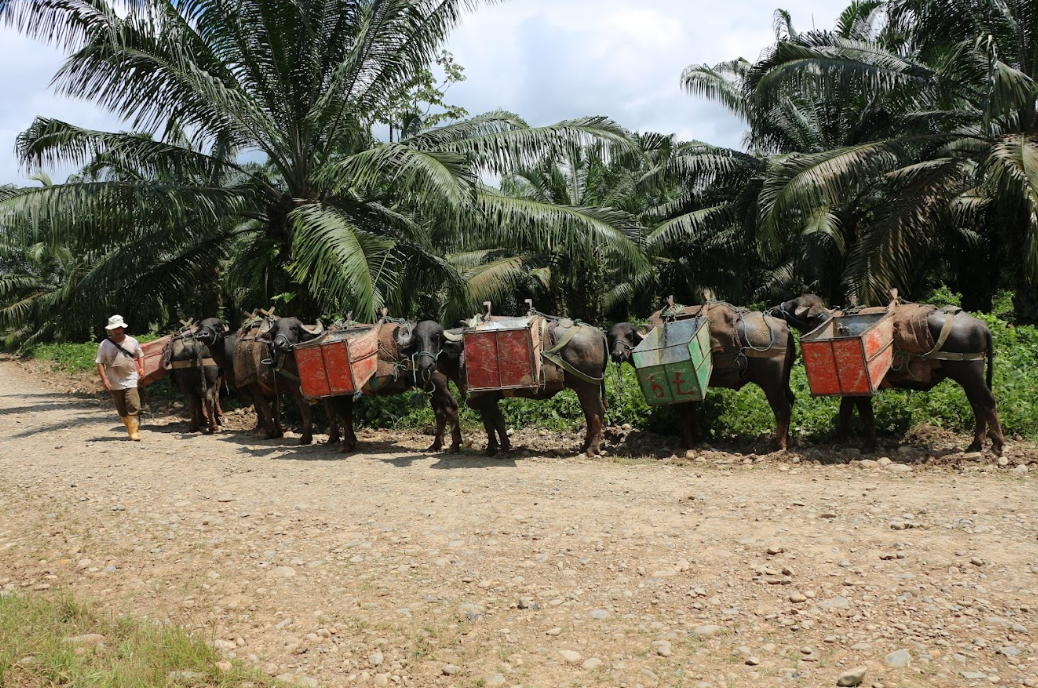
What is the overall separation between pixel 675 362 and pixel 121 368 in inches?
288

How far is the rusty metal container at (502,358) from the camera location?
8680mm

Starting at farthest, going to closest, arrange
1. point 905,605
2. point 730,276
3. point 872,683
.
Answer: point 730,276 < point 905,605 < point 872,683

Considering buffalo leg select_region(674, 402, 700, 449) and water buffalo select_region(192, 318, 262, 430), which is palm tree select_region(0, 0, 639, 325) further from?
buffalo leg select_region(674, 402, 700, 449)

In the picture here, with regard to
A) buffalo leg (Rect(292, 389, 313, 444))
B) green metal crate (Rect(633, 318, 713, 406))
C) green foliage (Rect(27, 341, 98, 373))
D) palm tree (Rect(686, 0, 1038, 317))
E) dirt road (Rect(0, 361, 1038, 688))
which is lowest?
dirt road (Rect(0, 361, 1038, 688))

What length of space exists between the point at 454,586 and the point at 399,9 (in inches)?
401

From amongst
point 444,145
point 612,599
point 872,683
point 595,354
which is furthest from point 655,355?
point 444,145

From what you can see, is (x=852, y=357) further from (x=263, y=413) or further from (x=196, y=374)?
(x=196, y=374)

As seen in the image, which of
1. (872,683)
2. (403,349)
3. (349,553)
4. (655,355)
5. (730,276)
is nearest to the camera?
(872,683)

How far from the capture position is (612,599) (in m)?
4.90

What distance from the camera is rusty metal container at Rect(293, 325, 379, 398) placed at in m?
9.30

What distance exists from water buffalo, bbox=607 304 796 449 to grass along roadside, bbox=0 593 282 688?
5707 mm

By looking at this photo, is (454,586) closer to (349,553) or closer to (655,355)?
(349,553)

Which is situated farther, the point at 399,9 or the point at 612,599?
the point at 399,9

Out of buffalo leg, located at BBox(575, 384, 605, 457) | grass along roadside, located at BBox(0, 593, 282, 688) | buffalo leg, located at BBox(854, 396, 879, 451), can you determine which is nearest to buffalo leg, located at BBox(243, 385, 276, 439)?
buffalo leg, located at BBox(575, 384, 605, 457)
